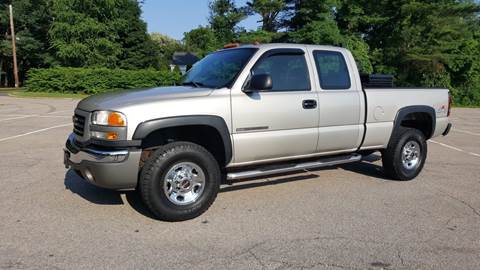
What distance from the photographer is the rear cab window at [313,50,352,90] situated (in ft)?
19.6

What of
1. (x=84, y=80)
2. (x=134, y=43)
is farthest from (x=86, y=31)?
(x=84, y=80)

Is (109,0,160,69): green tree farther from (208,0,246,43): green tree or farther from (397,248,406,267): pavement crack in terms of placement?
(397,248,406,267): pavement crack

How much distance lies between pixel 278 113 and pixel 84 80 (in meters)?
28.9

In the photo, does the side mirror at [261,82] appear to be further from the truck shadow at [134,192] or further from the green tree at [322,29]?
the green tree at [322,29]

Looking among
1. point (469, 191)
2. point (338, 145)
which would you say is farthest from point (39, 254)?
point (469, 191)

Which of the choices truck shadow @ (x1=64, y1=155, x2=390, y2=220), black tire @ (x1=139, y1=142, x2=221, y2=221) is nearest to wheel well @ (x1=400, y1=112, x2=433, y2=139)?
truck shadow @ (x1=64, y1=155, x2=390, y2=220)

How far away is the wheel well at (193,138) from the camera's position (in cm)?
498

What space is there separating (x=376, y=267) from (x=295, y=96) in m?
2.43

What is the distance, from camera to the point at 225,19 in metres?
45.4

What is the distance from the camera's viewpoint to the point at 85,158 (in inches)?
185

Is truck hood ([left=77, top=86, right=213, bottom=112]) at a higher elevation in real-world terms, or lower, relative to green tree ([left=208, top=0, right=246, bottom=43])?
lower

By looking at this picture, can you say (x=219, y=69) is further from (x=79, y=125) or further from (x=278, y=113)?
(x=79, y=125)

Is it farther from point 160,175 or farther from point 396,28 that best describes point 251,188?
point 396,28

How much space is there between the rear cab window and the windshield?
1.00 m
